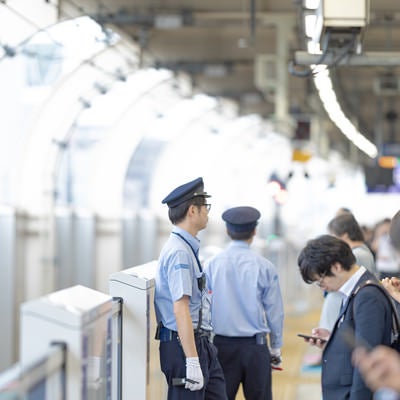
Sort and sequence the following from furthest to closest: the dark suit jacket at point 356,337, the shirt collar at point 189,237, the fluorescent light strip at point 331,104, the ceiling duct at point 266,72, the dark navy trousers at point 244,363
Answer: the ceiling duct at point 266,72 → the fluorescent light strip at point 331,104 → the dark navy trousers at point 244,363 → the shirt collar at point 189,237 → the dark suit jacket at point 356,337

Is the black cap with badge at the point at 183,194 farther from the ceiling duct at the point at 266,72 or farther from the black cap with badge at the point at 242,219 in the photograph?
the ceiling duct at the point at 266,72

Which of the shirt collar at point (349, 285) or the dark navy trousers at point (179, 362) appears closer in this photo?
the shirt collar at point (349, 285)

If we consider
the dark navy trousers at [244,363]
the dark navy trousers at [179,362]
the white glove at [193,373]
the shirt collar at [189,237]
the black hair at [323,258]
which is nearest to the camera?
the black hair at [323,258]

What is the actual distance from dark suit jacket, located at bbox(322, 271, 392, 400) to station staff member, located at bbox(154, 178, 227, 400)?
67 centimetres

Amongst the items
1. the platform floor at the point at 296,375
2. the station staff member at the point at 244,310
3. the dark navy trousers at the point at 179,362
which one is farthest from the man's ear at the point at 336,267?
the platform floor at the point at 296,375

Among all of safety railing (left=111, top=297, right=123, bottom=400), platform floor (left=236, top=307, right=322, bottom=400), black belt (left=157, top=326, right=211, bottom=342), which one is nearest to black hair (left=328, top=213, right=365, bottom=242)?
platform floor (left=236, top=307, right=322, bottom=400)

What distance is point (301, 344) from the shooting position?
1352 centimetres

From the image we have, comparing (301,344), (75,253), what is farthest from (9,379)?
(75,253)

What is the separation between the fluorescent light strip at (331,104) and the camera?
785cm

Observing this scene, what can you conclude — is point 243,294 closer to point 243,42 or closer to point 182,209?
point 182,209

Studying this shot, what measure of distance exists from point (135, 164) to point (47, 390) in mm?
15349

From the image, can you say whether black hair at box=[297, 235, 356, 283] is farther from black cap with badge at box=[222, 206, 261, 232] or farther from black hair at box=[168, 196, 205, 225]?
black cap with badge at box=[222, 206, 261, 232]

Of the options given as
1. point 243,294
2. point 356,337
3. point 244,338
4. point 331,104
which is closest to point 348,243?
point 243,294

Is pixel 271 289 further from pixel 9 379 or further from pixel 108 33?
pixel 108 33
